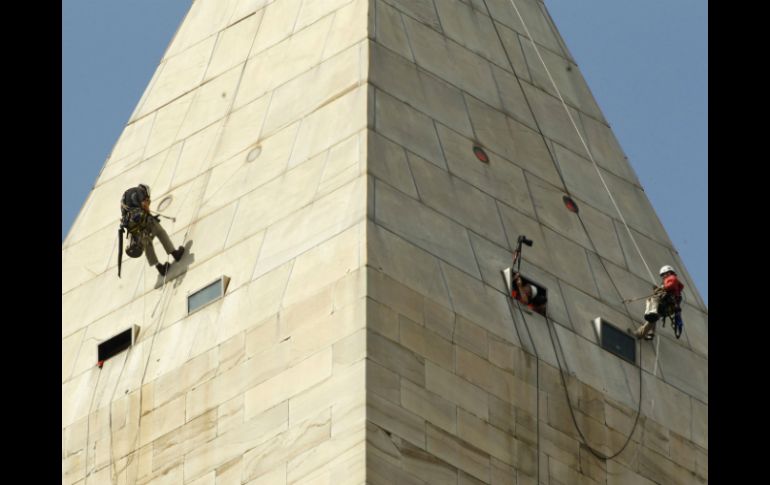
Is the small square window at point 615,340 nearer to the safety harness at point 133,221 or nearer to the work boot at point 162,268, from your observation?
the work boot at point 162,268

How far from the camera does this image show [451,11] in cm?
3681

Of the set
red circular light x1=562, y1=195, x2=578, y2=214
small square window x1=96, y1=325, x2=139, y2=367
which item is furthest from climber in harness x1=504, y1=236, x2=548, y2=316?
small square window x1=96, y1=325, x2=139, y2=367

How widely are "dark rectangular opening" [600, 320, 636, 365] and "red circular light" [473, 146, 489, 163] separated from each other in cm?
327

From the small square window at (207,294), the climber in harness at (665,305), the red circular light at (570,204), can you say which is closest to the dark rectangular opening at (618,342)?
the climber in harness at (665,305)

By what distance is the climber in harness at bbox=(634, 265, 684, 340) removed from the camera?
32125mm

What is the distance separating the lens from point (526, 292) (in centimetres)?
3092

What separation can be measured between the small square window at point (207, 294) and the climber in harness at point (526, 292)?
13.5 feet

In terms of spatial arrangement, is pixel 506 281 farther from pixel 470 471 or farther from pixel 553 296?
pixel 470 471

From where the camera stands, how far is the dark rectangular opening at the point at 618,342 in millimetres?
31750

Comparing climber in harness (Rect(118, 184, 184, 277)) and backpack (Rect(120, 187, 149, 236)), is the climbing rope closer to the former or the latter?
climber in harness (Rect(118, 184, 184, 277))

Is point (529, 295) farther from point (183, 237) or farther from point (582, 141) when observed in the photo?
point (582, 141)

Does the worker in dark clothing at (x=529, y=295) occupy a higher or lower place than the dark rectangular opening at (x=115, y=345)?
higher

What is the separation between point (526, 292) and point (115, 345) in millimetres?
6200

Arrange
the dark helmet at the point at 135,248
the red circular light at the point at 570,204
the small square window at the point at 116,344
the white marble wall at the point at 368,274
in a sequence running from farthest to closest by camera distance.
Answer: the red circular light at the point at 570,204
the dark helmet at the point at 135,248
the small square window at the point at 116,344
the white marble wall at the point at 368,274
